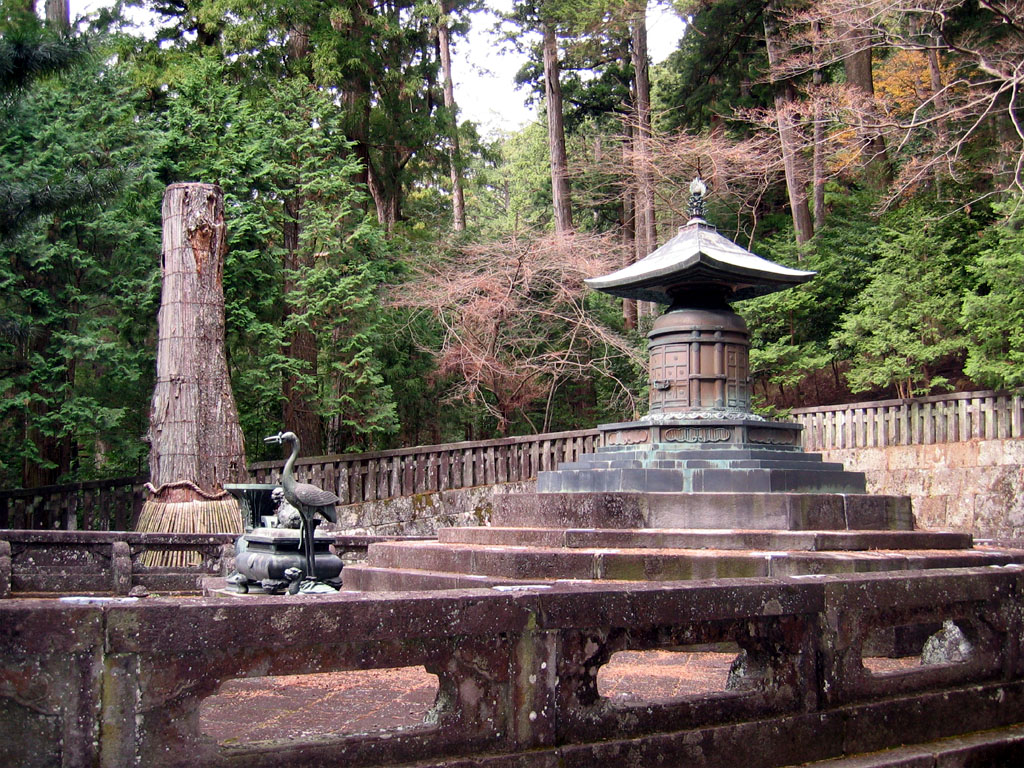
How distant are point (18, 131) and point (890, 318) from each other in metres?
14.7

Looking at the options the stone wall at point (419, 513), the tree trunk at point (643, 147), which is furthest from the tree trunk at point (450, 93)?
the stone wall at point (419, 513)

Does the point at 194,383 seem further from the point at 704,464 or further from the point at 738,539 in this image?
the point at 738,539

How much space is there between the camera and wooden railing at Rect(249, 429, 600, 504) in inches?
563

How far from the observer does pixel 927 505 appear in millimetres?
14836

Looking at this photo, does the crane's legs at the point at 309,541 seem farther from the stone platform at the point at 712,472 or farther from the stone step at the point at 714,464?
the stone step at the point at 714,464

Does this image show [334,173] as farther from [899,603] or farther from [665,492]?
[899,603]

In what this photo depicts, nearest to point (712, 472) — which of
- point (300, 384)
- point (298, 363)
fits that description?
point (298, 363)

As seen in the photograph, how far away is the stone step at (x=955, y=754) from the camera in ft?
12.5

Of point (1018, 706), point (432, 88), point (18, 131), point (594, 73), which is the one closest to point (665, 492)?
point (1018, 706)

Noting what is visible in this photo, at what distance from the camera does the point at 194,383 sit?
11820mm

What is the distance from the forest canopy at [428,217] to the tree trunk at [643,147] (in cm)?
13

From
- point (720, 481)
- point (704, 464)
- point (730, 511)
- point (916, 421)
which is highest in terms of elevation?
point (916, 421)

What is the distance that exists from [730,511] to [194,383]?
723 cm

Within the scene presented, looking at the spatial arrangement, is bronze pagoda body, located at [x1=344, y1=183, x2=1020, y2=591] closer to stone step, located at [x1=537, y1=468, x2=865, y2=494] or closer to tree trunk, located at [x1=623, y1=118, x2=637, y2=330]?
stone step, located at [x1=537, y1=468, x2=865, y2=494]
